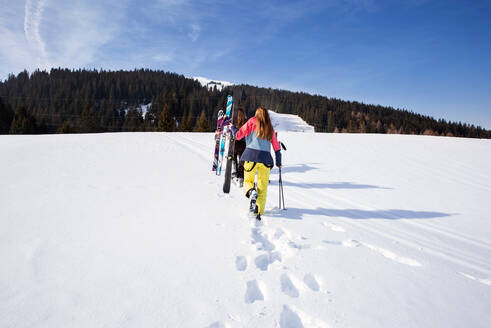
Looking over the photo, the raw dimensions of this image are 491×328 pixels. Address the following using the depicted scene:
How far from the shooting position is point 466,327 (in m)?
2.00

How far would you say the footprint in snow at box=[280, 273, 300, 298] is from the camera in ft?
7.49

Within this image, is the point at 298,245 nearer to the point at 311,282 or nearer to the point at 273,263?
the point at 273,263

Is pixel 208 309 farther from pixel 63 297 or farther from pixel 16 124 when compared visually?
pixel 16 124

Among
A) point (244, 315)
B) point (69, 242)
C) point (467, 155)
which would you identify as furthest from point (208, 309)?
point (467, 155)

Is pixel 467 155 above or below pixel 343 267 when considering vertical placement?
above

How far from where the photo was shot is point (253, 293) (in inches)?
89.0

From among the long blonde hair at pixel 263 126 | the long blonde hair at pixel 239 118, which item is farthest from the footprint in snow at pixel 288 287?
the long blonde hair at pixel 239 118

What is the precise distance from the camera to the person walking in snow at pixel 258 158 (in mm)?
4316

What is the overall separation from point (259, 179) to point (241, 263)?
1.92 metres

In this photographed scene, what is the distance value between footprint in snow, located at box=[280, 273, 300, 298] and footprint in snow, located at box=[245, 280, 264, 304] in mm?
251

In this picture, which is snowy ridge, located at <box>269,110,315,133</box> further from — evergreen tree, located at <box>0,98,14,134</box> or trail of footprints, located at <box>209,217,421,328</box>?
trail of footprints, located at <box>209,217,421,328</box>

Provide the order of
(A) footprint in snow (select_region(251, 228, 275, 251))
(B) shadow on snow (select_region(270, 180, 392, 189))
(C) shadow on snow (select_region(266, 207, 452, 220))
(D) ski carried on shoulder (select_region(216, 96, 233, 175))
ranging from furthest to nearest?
(D) ski carried on shoulder (select_region(216, 96, 233, 175)) → (B) shadow on snow (select_region(270, 180, 392, 189)) → (C) shadow on snow (select_region(266, 207, 452, 220)) → (A) footprint in snow (select_region(251, 228, 275, 251))

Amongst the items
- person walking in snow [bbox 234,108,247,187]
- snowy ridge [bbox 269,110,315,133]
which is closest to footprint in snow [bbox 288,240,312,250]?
person walking in snow [bbox 234,108,247,187]

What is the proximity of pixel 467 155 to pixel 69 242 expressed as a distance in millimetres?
15902
